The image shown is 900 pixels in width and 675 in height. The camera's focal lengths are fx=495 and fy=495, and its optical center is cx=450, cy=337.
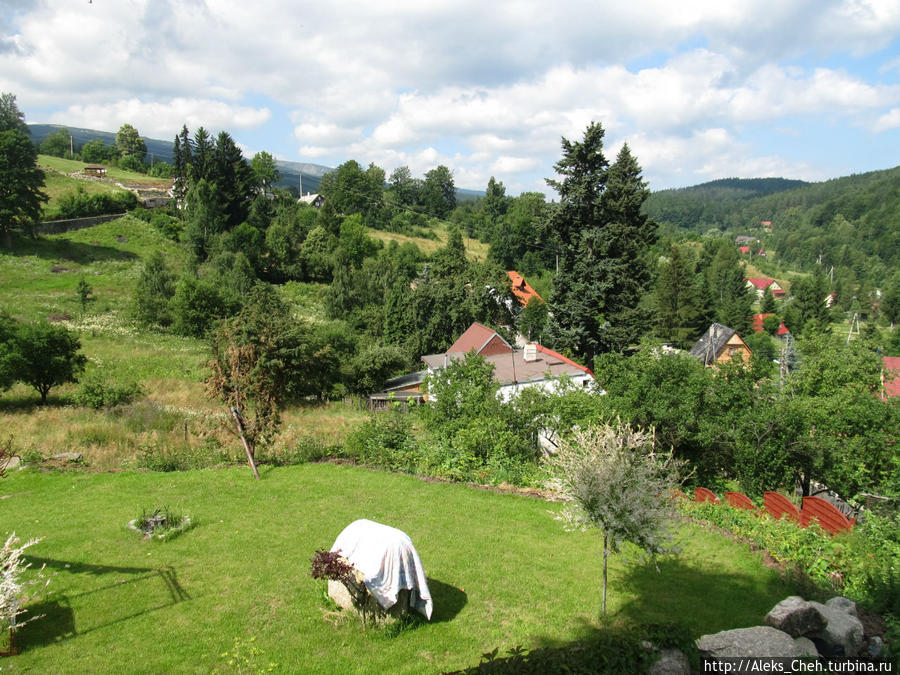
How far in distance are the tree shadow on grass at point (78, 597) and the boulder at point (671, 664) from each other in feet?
22.2

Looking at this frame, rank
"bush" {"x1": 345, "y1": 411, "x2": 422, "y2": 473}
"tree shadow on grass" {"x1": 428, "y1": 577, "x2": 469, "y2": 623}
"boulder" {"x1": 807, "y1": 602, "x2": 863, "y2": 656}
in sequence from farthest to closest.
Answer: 1. "bush" {"x1": 345, "y1": 411, "x2": 422, "y2": 473}
2. "tree shadow on grass" {"x1": 428, "y1": 577, "x2": 469, "y2": 623}
3. "boulder" {"x1": 807, "y1": 602, "x2": 863, "y2": 656}

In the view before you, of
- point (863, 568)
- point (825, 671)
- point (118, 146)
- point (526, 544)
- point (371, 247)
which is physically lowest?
point (526, 544)

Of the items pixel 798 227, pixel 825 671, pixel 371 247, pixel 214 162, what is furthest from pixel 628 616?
pixel 798 227

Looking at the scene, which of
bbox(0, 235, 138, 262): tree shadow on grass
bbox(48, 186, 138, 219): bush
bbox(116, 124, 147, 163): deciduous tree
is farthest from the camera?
bbox(116, 124, 147, 163): deciduous tree

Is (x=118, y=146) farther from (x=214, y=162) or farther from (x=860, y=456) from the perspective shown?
(x=860, y=456)

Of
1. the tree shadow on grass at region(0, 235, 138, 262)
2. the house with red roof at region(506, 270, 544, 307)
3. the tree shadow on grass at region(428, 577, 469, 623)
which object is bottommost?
the tree shadow on grass at region(428, 577, 469, 623)

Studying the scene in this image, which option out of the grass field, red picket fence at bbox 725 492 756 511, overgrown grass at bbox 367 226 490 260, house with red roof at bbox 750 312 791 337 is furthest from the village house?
house with red roof at bbox 750 312 791 337

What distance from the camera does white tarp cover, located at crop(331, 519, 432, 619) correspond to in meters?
6.54

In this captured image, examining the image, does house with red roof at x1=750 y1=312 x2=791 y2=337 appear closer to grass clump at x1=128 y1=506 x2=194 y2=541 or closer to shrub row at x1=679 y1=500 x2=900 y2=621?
shrub row at x1=679 y1=500 x2=900 y2=621

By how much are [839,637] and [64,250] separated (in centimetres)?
5674

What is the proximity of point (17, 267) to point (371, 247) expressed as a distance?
32.8 metres

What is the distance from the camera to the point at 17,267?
39906mm

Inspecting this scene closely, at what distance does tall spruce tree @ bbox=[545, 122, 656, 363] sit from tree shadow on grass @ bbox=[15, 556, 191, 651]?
88.2 feet

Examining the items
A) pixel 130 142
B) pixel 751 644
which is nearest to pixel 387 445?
pixel 751 644
